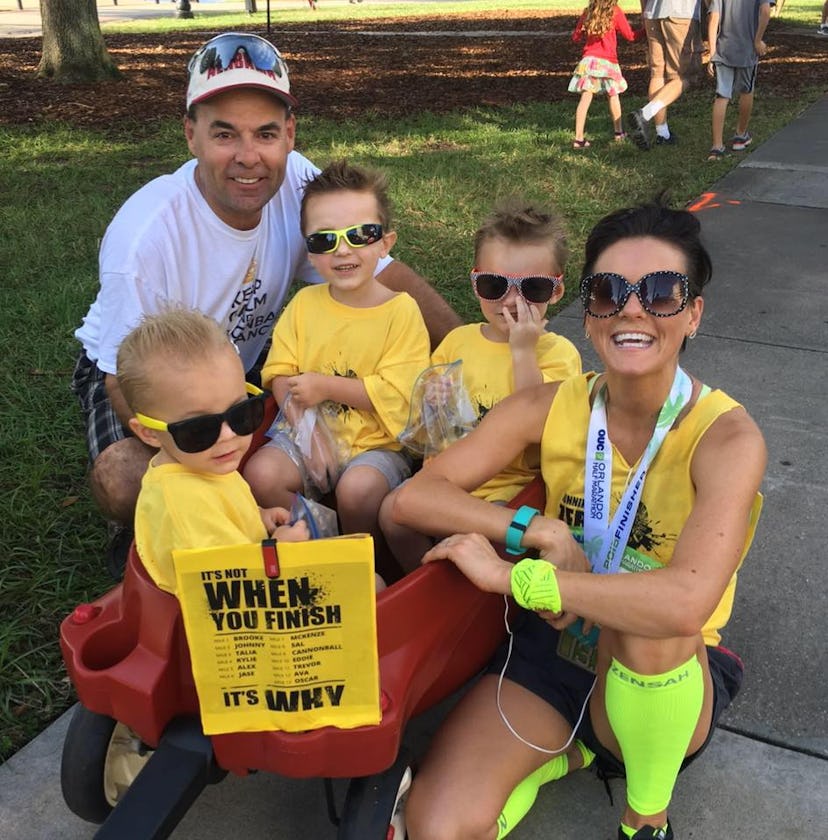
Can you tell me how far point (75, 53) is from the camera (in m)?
11.5

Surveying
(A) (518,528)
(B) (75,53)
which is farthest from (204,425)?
(B) (75,53)

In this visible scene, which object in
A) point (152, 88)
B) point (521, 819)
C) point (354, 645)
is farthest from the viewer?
point (152, 88)

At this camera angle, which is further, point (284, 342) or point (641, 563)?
point (284, 342)

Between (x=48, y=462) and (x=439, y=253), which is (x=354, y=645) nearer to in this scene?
(x=48, y=462)

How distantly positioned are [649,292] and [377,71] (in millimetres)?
12459

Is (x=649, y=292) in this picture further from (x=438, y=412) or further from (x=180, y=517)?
(x=180, y=517)

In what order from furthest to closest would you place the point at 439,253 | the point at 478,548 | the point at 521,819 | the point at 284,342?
the point at 439,253 → the point at 284,342 → the point at 521,819 → the point at 478,548

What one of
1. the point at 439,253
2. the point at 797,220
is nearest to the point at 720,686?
A: the point at 439,253

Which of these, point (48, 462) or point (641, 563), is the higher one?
point (641, 563)

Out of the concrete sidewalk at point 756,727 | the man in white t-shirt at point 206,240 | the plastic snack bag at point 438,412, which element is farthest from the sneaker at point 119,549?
the plastic snack bag at point 438,412

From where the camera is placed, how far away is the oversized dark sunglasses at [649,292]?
73.3 inches

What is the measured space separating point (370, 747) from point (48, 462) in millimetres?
2309

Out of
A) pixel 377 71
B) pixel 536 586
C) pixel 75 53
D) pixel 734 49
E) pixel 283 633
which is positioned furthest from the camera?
pixel 377 71

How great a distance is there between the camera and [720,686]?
82.9 inches
